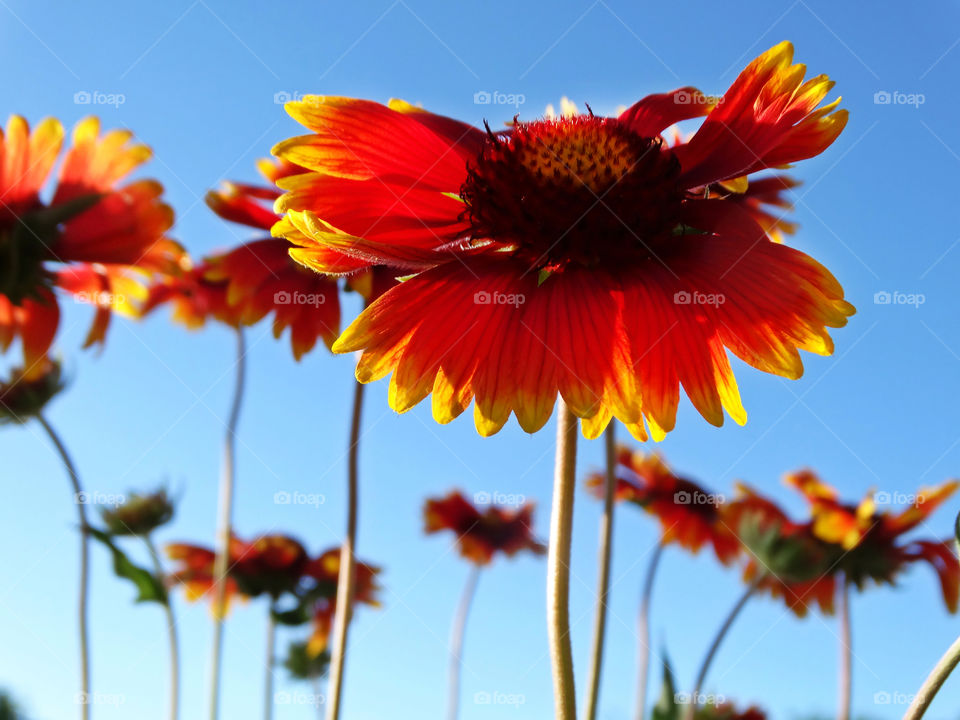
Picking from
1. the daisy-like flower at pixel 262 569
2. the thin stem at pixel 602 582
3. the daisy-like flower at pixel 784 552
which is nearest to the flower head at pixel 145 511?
the daisy-like flower at pixel 262 569

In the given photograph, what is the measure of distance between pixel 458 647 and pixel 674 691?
1132 millimetres

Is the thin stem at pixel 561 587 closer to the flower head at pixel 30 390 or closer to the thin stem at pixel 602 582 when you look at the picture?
the thin stem at pixel 602 582

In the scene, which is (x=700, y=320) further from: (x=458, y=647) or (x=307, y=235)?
(x=458, y=647)

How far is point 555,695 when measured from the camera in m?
0.33

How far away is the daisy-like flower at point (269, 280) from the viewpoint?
3.32ft

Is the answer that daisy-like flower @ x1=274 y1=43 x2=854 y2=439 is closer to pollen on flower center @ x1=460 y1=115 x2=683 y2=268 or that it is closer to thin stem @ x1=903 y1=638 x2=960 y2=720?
pollen on flower center @ x1=460 y1=115 x2=683 y2=268

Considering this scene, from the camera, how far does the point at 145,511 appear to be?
1323mm

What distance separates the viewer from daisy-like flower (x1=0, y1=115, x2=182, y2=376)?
0.97m

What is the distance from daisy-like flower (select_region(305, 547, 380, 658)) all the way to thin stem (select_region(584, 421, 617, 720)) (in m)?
0.79

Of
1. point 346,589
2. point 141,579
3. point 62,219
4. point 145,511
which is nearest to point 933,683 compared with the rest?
point 346,589

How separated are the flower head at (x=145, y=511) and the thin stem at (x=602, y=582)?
2.93ft

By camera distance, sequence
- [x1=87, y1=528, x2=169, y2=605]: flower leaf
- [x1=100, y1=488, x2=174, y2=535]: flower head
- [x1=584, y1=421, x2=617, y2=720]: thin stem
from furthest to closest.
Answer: [x1=100, y1=488, x2=174, y2=535]: flower head, [x1=87, y1=528, x2=169, y2=605]: flower leaf, [x1=584, y1=421, x2=617, y2=720]: thin stem

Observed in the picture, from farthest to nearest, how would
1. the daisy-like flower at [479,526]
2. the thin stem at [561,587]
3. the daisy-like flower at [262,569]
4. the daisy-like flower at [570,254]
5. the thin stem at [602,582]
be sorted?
the daisy-like flower at [479,526], the daisy-like flower at [262,569], the thin stem at [602,582], the daisy-like flower at [570,254], the thin stem at [561,587]

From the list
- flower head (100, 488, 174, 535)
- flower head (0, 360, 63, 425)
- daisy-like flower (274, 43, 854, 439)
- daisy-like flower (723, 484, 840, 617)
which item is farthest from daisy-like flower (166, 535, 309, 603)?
daisy-like flower (274, 43, 854, 439)
